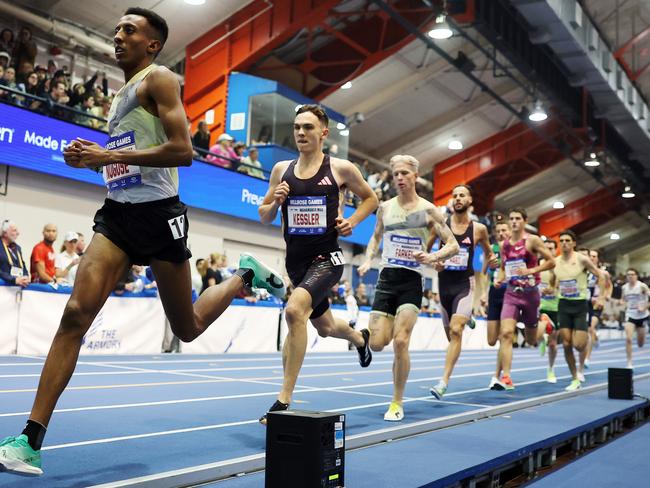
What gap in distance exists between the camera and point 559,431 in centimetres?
528

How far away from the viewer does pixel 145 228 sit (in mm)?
3324

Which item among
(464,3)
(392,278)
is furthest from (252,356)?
(464,3)

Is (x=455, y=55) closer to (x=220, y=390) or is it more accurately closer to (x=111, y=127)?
(x=220, y=390)

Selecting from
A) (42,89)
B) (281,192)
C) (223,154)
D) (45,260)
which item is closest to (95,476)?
(281,192)

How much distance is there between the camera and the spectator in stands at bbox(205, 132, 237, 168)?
15992mm

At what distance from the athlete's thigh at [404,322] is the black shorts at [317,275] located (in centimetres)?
89

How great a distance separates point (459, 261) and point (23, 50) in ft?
34.1

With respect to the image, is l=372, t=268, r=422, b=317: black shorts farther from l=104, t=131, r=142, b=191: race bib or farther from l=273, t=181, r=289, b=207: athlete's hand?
→ l=104, t=131, r=142, b=191: race bib

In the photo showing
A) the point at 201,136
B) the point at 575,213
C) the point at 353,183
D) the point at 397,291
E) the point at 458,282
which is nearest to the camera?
the point at 353,183

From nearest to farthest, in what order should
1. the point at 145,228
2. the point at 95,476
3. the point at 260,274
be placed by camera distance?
the point at 95,476, the point at 145,228, the point at 260,274

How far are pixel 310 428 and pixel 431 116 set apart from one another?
24.7m

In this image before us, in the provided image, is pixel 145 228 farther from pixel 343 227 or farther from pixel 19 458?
pixel 343 227

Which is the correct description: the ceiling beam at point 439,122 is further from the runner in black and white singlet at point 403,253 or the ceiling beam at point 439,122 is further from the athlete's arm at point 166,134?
the athlete's arm at point 166,134

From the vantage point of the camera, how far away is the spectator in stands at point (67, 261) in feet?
35.0
